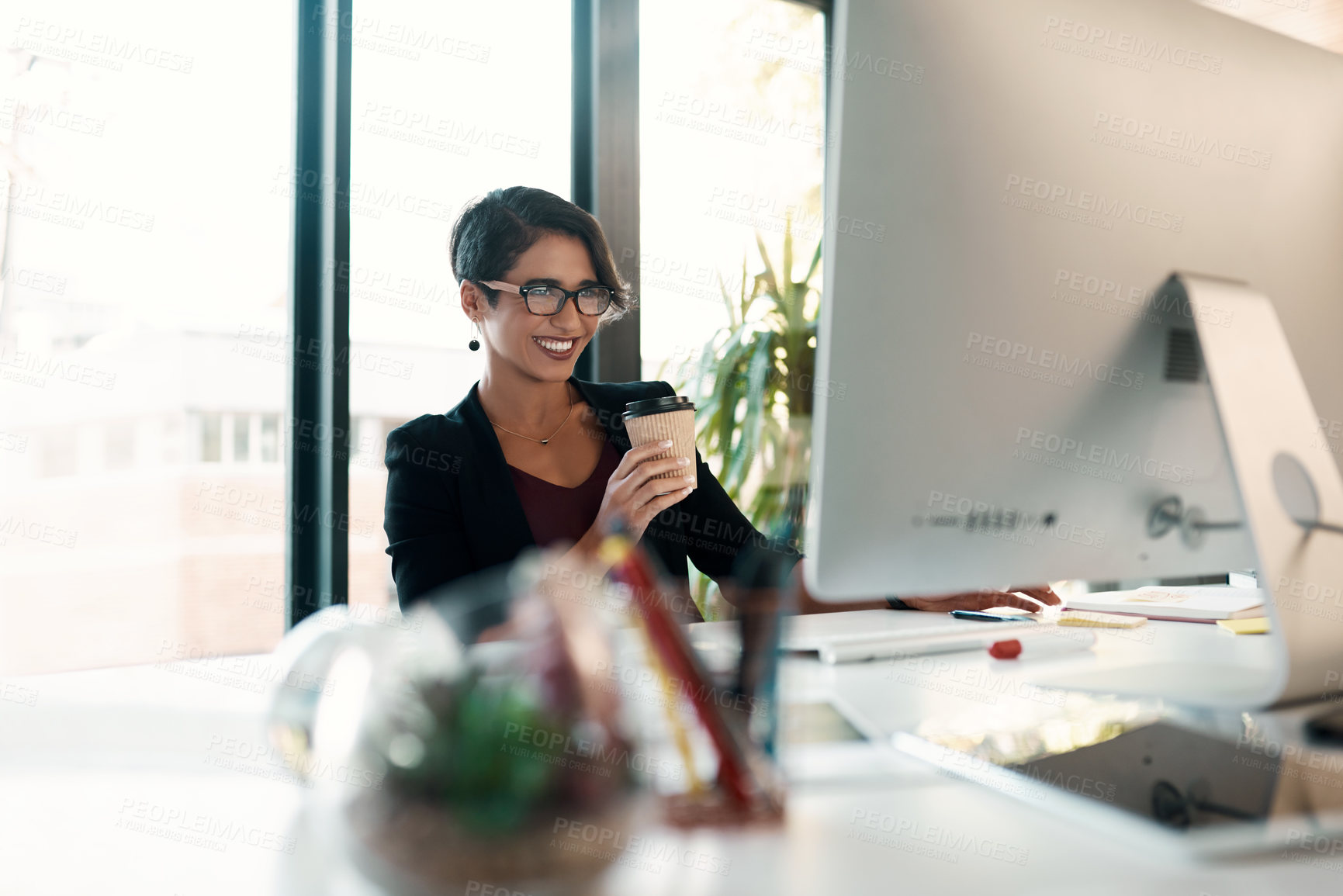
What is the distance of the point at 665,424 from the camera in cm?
126

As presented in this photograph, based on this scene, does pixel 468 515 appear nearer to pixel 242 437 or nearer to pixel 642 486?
pixel 642 486

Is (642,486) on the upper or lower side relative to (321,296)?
lower

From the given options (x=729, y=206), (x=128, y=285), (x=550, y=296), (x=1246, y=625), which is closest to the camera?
(x=1246, y=625)

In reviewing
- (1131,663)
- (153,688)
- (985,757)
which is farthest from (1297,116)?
(153,688)

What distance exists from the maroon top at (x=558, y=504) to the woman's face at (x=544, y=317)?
20 centimetres

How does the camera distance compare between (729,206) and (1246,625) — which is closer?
(1246,625)

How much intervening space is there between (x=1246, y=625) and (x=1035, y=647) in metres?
0.35

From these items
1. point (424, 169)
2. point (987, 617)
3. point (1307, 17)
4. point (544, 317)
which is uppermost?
point (1307, 17)

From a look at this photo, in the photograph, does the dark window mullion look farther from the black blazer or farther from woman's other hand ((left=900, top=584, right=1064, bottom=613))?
woman's other hand ((left=900, top=584, right=1064, bottom=613))

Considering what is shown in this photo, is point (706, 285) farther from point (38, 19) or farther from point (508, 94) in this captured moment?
point (38, 19)

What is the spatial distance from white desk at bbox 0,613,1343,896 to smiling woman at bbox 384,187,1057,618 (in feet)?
2.45

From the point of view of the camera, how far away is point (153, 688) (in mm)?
790

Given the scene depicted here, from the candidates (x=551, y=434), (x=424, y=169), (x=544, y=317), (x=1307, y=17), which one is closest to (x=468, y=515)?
(x=551, y=434)

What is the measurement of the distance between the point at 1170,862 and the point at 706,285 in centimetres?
214
